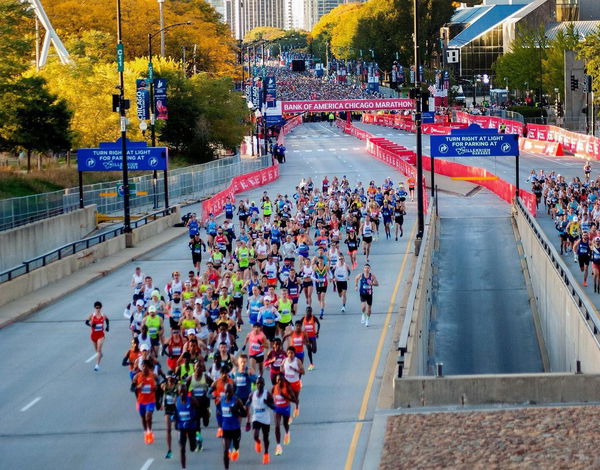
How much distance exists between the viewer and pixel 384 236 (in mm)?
42500

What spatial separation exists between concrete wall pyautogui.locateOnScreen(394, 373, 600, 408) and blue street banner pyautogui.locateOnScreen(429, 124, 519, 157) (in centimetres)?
3169

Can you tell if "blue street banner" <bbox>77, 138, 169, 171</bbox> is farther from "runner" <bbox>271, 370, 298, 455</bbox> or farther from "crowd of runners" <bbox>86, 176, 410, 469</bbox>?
"runner" <bbox>271, 370, 298, 455</bbox>

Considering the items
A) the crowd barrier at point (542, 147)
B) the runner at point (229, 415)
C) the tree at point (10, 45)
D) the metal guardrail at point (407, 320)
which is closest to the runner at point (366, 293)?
the metal guardrail at point (407, 320)

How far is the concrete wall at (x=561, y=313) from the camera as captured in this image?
770 inches

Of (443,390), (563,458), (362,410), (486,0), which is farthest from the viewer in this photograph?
(486,0)

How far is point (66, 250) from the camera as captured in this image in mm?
40312

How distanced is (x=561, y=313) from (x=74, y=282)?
48.2 feet

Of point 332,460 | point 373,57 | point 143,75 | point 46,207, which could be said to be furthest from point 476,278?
point 373,57

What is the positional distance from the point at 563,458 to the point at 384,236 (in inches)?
1123

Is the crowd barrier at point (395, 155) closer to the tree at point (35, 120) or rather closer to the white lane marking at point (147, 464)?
the tree at point (35, 120)

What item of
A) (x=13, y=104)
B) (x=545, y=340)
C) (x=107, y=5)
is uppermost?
(x=107, y=5)

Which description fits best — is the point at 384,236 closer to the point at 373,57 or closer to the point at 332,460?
the point at 332,460

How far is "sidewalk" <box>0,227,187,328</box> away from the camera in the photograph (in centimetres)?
2786

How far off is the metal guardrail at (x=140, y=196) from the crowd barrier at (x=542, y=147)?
65.4 feet
